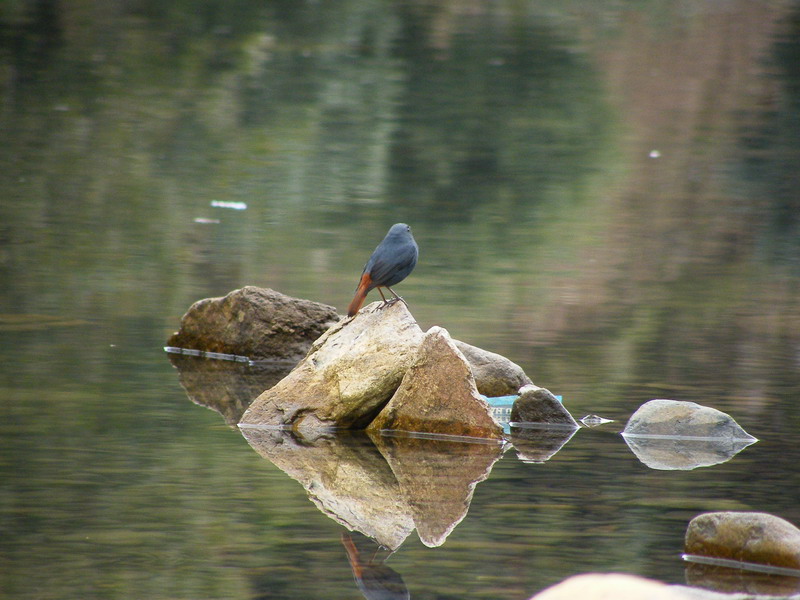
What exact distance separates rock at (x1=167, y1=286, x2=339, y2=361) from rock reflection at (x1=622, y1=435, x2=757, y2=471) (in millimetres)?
2409

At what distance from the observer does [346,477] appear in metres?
5.77

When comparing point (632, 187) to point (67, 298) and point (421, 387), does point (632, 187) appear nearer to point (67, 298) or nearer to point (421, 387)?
point (67, 298)

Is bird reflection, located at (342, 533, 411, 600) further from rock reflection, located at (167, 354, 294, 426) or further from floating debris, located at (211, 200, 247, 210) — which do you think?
floating debris, located at (211, 200, 247, 210)

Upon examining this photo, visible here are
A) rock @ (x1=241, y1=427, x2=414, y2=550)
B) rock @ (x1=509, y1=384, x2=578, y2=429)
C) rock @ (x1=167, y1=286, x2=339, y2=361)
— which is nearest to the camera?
rock @ (x1=241, y1=427, x2=414, y2=550)

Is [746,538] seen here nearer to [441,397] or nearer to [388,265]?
[441,397]

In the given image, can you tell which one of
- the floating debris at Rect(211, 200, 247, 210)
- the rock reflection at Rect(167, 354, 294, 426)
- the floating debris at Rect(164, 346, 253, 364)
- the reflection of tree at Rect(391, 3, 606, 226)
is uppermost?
the rock reflection at Rect(167, 354, 294, 426)

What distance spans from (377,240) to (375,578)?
Answer: 720 centimetres

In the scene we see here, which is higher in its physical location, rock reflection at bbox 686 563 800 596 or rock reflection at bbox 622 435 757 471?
rock reflection at bbox 686 563 800 596

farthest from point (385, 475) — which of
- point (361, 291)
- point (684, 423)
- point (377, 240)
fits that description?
point (377, 240)

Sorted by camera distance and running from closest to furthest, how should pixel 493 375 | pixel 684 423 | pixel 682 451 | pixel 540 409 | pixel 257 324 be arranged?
pixel 682 451
pixel 684 423
pixel 540 409
pixel 493 375
pixel 257 324

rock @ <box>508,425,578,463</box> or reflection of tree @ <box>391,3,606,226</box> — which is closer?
rock @ <box>508,425,578,463</box>

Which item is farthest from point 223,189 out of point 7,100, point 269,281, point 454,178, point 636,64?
point 636,64

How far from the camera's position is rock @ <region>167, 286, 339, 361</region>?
8203 millimetres

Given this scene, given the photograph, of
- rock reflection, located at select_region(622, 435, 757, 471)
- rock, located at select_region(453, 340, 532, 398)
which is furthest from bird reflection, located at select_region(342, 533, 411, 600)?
rock, located at select_region(453, 340, 532, 398)
